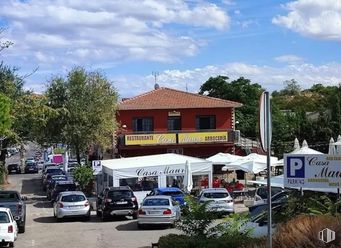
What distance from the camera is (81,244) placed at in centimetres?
2258

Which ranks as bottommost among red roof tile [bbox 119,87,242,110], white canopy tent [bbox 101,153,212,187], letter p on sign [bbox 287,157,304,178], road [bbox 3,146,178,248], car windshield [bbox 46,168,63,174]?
road [bbox 3,146,178,248]

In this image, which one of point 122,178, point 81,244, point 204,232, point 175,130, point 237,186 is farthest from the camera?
point 175,130

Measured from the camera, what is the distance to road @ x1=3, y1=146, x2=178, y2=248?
74.6ft

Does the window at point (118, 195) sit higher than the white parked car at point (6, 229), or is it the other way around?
the window at point (118, 195)

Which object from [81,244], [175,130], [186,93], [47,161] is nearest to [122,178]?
[81,244]

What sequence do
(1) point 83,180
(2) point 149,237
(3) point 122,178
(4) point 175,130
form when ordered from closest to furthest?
(2) point 149,237 < (3) point 122,178 < (1) point 83,180 < (4) point 175,130

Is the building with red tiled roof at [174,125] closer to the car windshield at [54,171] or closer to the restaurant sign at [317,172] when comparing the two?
the car windshield at [54,171]

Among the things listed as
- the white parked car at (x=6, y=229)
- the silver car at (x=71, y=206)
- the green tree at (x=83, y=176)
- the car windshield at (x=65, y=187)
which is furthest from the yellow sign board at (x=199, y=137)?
the white parked car at (x=6, y=229)

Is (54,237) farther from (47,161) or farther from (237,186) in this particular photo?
(47,161)

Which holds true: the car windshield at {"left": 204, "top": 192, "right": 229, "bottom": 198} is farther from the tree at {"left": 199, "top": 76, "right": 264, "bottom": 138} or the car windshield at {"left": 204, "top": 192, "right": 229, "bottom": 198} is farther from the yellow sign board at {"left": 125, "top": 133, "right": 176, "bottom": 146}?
the tree at {"left": 199, "top": 76, "right": 264, "bottom": 138}

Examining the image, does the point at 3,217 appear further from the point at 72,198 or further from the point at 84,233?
the point at 72,198

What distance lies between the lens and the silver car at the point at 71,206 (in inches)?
1246

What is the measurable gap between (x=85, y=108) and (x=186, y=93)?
14.1 m

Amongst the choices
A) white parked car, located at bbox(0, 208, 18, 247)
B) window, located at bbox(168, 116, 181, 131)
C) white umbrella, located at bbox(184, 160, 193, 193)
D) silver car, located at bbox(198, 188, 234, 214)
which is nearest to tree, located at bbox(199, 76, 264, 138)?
window, located at bbox(168, 116, 181, 131)
